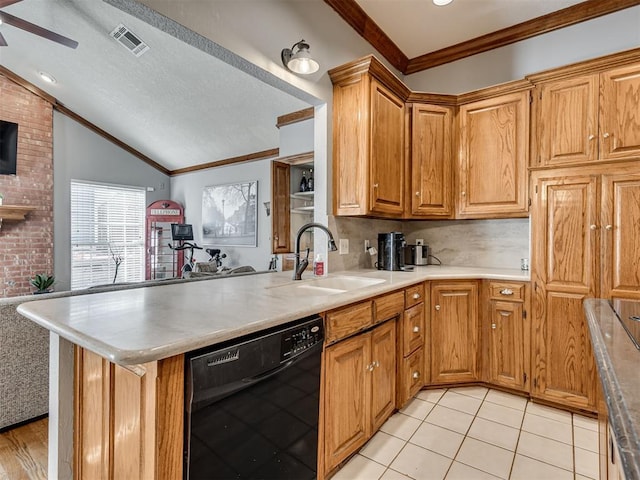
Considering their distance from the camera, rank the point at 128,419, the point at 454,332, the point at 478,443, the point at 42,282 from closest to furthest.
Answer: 1. the point at 128,419
2. the point at 478,443
3. the point at 454,332
4. the point at 42,282

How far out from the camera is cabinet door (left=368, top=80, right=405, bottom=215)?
2.43 metres

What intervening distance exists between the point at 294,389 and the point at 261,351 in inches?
11.5

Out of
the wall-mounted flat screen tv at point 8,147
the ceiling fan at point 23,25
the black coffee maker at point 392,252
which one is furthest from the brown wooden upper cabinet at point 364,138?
the wall-mounted flat screen tv at point 8,147

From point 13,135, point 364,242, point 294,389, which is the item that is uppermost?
point 13,135

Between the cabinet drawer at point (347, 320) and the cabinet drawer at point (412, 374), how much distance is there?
659mm

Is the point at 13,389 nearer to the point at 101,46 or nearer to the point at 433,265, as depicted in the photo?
the point at 433,265

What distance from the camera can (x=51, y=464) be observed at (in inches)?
52.3

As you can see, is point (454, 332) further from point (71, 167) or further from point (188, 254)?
point (71, 167)

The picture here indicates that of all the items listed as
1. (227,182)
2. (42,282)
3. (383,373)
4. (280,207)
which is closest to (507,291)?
(383,373)

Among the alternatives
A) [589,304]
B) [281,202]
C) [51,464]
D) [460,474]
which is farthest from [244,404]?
[281,202]

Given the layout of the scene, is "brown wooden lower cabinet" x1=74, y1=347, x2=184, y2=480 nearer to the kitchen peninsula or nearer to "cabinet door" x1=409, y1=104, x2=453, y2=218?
the kitchen peninsula

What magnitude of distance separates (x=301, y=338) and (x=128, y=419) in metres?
0.62

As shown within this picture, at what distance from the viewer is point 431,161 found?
113 inches

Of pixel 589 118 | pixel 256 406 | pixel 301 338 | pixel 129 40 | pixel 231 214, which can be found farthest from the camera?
pixel 231 214
